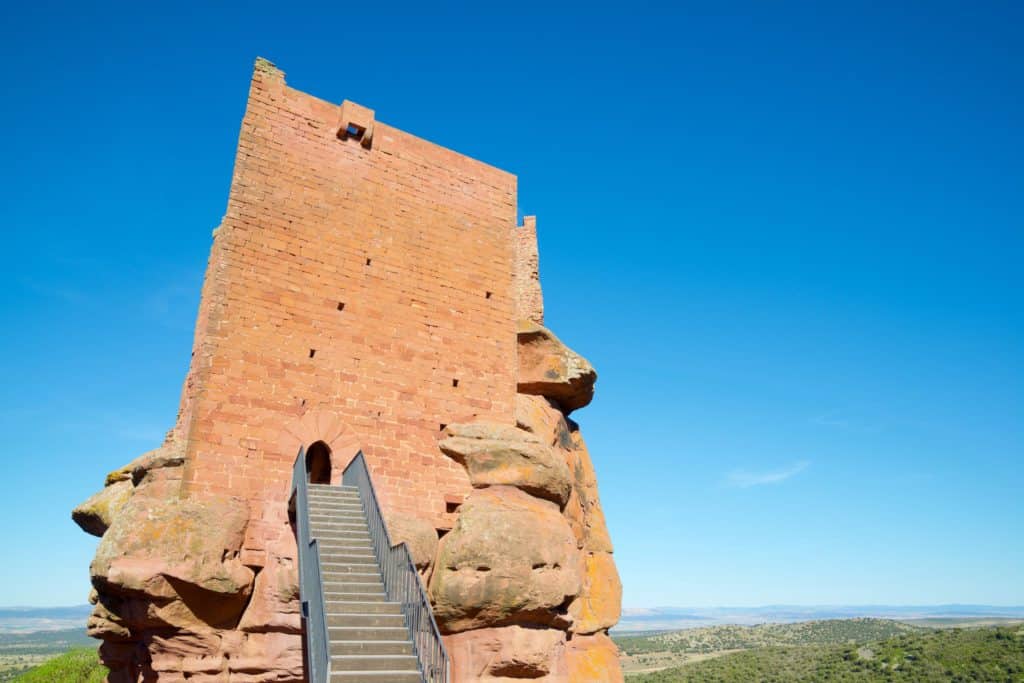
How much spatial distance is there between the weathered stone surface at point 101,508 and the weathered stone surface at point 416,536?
4.77m

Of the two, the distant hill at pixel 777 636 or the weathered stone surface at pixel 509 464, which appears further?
the distant hill at pixel 777 636

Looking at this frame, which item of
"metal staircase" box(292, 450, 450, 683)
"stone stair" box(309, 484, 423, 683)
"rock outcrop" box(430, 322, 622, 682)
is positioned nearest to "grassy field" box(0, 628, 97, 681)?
"rock outcrop" box(430, 322, 622, 682)

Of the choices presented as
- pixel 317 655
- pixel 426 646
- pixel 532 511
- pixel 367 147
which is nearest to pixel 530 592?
pixel 532 511

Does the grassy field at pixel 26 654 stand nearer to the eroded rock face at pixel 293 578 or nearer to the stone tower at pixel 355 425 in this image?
the eroded rock face at pixel 293 578

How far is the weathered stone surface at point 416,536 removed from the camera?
1240 centimetres

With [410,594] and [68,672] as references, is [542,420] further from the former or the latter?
[68,672]

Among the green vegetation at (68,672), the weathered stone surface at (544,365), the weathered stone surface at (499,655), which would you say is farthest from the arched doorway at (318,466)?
the green vegetation at (68,672)

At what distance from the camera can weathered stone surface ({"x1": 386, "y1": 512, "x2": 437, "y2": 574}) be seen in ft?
40.7

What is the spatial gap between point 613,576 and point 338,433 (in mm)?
7785

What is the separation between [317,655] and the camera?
8266 millimetres

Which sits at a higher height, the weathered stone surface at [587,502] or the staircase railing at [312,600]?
the weathered stone surface at [587,502]

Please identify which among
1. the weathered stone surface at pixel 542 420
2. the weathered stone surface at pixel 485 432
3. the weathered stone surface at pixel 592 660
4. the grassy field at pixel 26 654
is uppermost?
the weathered stone surface at pixel 542 420

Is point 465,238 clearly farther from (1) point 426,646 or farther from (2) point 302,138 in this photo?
(1) point 426,646

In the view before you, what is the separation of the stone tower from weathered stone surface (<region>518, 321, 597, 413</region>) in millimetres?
50
